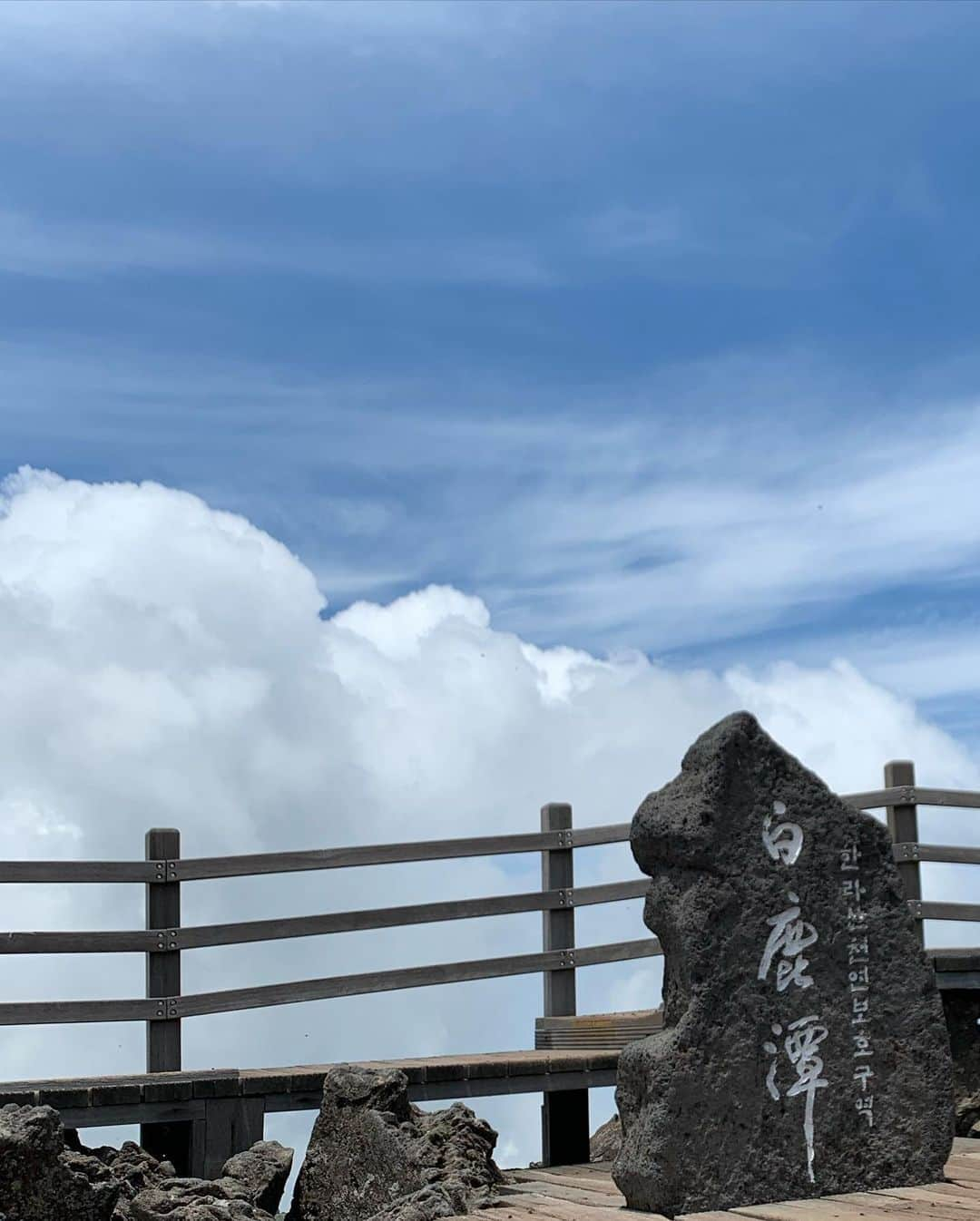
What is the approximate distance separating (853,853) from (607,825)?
3512 mm

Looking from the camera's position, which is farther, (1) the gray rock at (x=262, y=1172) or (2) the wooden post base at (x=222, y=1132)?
(2) the wooden post base at (x=222, y=1132)

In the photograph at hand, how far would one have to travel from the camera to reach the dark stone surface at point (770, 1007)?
5746 millimetres

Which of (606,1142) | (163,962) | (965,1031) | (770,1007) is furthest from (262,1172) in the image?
(965,1031)

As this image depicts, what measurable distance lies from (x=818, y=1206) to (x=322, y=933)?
3509 millimetres

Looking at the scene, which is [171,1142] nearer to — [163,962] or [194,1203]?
[163,962]

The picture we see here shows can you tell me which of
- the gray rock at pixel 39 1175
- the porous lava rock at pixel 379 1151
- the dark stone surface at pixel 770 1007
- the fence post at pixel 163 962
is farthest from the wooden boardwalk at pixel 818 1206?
the fence post at pixel 163 962

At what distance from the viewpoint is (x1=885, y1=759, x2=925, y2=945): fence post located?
35.4ft

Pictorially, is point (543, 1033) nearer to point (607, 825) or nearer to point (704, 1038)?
point (607, 825)

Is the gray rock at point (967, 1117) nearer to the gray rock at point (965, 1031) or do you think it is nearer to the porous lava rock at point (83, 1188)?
Result: the gray rock at point (965, 1031)

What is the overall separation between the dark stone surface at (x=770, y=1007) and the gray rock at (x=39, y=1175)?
2245mm

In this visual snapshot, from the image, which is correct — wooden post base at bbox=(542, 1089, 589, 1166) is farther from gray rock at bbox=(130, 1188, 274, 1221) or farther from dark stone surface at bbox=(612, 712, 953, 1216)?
dark stone surface at bbox=(612, 712, 953, 1216)

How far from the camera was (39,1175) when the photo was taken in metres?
6.33

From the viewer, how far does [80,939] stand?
307 inches

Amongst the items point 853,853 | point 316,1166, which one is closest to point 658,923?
point 853,853
